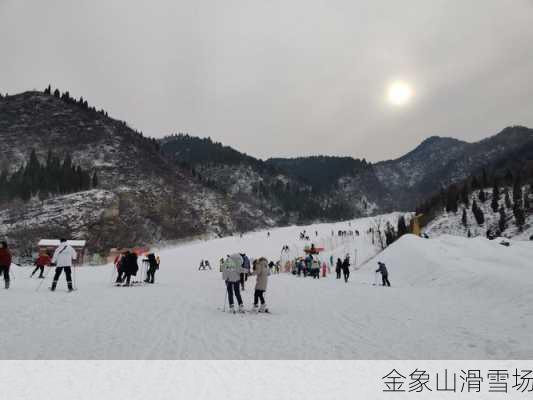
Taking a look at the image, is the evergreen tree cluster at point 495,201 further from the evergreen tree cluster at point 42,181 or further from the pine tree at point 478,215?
the evergreen tree cluster at point 42,181

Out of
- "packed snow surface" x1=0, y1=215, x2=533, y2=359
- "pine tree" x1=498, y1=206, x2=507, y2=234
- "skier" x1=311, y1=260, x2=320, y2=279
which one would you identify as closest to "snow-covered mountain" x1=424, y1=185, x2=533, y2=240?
"pine tree" x1=498, y1=206, x2=507, y2=234

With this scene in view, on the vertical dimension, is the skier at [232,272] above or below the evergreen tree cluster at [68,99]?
below

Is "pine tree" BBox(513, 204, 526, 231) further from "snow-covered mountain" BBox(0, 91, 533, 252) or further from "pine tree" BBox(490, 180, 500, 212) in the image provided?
"snow-covered mountain" BBox(0, 91, 533, 252)

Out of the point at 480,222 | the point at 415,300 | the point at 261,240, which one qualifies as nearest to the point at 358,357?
the point at 415,300

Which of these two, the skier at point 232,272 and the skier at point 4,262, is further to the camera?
the skier at point 4,262

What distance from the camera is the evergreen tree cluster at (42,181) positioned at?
85.6 metres

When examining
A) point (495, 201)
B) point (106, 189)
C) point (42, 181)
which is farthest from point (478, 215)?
point (42, 181)

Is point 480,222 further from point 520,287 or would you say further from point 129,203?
point 129,203

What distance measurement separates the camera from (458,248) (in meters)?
27.9

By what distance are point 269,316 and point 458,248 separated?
21546mm

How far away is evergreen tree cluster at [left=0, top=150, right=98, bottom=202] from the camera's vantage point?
8556cm

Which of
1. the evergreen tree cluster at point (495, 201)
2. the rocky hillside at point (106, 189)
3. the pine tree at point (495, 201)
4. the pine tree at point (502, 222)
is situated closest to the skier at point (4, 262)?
the evergreen tree cluster at point (495, 201)

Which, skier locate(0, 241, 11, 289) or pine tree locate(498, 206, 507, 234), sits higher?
pine tree locate(498, 206, 507, 234)
